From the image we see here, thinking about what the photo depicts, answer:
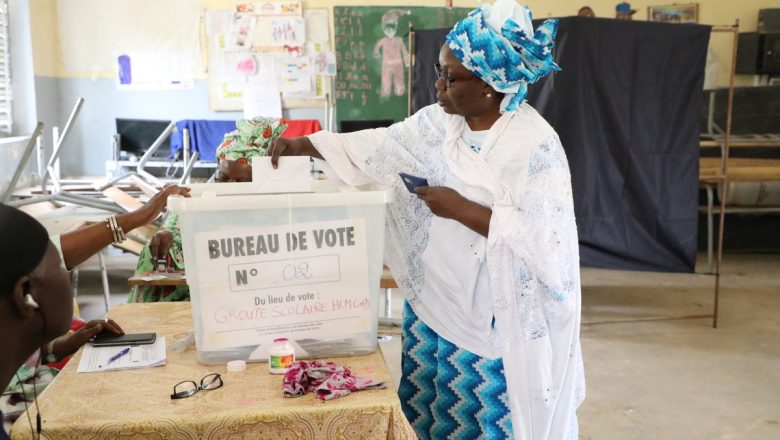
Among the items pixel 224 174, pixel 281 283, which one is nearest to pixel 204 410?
pixel 281 283

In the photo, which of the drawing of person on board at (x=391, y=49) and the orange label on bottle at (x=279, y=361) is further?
the drawing of person on board at (x=391, y=49)

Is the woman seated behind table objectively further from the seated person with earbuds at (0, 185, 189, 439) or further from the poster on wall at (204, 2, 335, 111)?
the poster on wall at (204, 2, 335, 111)

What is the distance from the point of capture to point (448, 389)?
5.73ft

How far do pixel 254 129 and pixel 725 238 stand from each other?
5216mm

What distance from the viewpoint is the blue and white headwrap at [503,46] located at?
152 cm

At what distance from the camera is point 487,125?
1651 mm

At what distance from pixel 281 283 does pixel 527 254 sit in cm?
53

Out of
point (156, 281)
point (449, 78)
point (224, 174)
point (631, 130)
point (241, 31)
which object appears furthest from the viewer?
point (241, 31)

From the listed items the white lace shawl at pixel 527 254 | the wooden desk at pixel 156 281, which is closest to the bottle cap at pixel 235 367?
the white lace shawl at pixel 527 254

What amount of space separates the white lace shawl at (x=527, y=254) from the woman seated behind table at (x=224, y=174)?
79cm

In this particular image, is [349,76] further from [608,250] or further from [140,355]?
[140,355]

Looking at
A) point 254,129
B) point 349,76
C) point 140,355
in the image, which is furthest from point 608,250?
point 349,76

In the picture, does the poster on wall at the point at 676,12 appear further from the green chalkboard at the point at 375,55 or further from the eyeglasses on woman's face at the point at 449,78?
the eyeglasses on woman's face at the point at 449,78

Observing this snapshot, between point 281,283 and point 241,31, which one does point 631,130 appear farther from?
point 241,31
